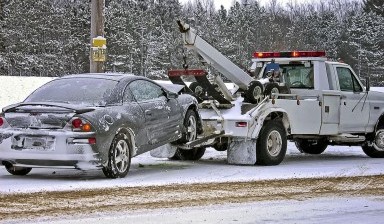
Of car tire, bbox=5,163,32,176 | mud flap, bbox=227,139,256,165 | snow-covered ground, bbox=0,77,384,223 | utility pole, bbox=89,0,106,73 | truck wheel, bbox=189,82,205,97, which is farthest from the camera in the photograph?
utility pole, bbox=89,0,106,73

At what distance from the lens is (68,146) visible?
9805mm

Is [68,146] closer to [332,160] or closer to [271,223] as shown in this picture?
[271,223]

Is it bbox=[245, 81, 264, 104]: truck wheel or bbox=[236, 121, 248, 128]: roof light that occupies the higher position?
bbox=[245, 81, 264, 104]: truck wheel

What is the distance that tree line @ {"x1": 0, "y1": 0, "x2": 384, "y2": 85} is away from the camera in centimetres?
7450

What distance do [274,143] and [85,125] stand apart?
4.59 m

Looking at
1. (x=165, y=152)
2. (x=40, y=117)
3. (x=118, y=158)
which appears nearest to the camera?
(x=40, y=117)

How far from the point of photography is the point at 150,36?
296ft

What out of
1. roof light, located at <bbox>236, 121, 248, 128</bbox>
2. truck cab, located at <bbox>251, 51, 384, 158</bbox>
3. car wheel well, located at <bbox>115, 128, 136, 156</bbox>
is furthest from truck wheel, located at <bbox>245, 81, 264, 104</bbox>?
car wheel well, located at <bbox>115, 128, 136, 156</bbox>

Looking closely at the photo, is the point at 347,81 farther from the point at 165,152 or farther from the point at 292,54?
the point at 165,152

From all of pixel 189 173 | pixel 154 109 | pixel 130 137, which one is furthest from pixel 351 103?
pixel 130 137

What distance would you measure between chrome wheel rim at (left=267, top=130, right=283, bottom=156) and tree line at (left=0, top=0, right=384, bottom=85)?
38543 millimetres

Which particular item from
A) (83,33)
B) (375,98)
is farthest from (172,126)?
(83,33)

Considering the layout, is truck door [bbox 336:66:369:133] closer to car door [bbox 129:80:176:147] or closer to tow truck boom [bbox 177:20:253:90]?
tow truck boom [bbox 177:20:253:90]

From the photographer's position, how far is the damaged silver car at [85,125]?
984 centimetres
